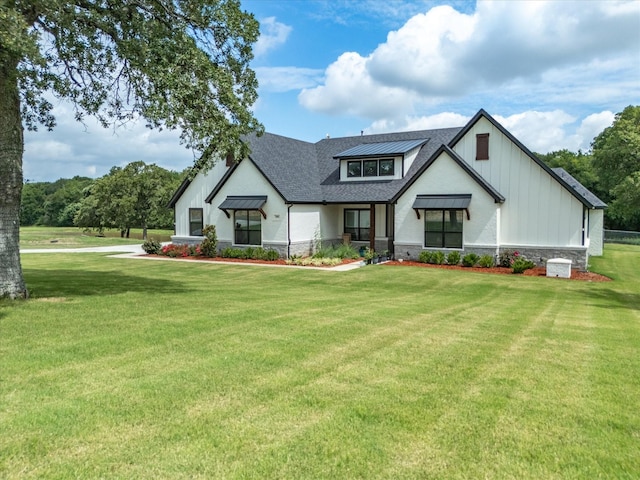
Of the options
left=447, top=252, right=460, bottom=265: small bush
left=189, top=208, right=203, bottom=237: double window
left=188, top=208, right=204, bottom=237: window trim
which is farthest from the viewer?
left=189, top=208, right=203, bottom=237: double window

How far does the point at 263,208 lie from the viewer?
79.6 feet

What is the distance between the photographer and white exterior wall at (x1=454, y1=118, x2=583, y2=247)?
19.7m

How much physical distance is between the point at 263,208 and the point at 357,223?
5.74 meters

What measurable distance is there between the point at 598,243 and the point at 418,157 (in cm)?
1327

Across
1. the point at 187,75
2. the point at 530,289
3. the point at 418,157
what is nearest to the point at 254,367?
the point at 187,75

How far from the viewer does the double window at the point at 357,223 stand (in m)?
26.0

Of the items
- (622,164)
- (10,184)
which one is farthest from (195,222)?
(622,164)

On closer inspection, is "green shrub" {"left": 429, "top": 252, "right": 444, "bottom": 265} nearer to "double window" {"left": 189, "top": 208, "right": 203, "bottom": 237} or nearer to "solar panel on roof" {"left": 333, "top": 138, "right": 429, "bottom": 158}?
"solar panel on roof" {"left": 333, "top": 138, "right": 429, "bottom": 158}

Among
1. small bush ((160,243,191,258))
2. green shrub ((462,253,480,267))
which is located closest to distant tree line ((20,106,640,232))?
small bush ((160,243,191,258))

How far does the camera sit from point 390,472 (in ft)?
11.2

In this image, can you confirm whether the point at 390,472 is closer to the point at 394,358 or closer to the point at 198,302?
the point at 394,358

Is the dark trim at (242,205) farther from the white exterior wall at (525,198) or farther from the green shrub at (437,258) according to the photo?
the white exterior wall at (525,198)

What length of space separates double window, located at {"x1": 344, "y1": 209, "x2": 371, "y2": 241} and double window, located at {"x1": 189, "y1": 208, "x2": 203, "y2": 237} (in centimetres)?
888

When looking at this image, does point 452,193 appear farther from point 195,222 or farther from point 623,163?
point 623,163
